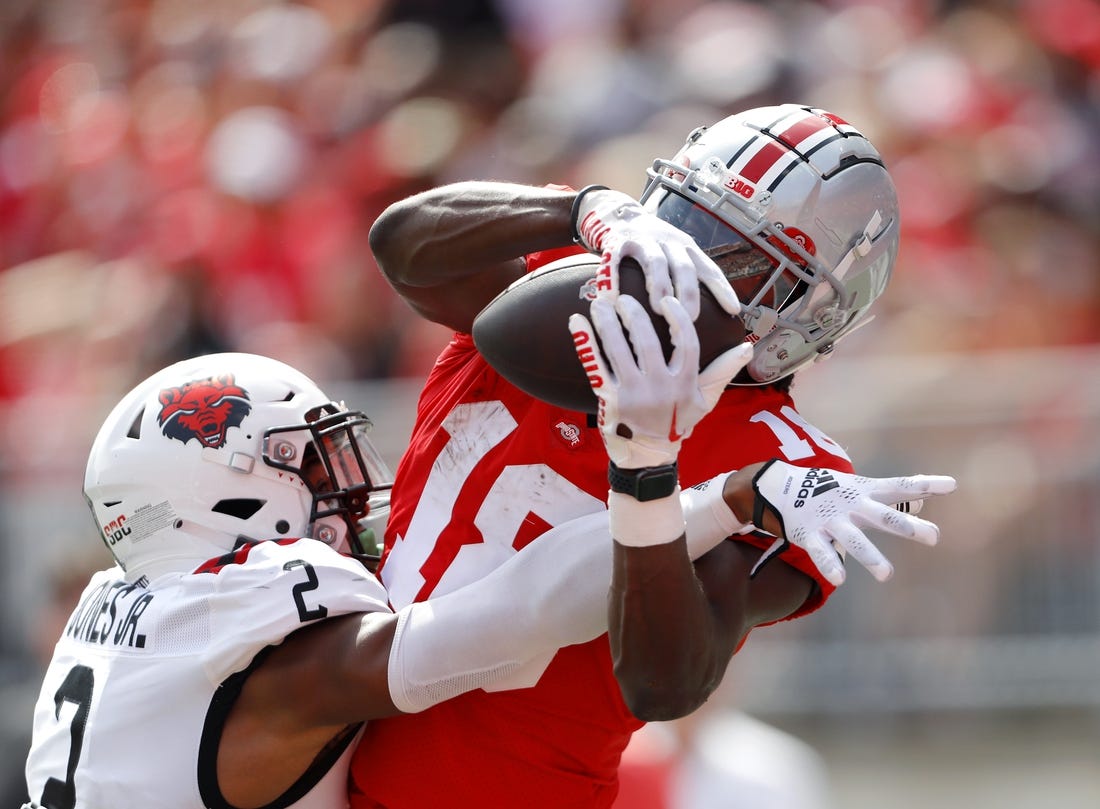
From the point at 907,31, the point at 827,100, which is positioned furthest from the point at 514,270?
the point at 907,31

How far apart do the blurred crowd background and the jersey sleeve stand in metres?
2.26

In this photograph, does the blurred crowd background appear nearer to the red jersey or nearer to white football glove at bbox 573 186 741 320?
the red jersey

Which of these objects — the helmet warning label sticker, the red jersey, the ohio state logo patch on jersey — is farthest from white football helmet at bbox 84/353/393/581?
the ohio state logo patch on jersey

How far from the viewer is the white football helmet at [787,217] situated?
10.0 feet

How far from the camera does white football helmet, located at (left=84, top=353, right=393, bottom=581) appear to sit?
10.9 ft

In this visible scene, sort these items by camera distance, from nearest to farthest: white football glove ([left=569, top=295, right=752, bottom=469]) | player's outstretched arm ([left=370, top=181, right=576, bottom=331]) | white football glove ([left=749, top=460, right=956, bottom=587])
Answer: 1. white football glove ([left=569, top=295, right=752, bottom=469])
2. white football glove ([left=749, top=460, right=956, bottom=587])
3. player's outstretched arm ([left=370, top=181, right=576, bottom=331])

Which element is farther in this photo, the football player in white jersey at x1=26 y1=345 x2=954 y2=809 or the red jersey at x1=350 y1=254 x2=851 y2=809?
the red jersey at x1=350 y1=254 x2=851 y2=809

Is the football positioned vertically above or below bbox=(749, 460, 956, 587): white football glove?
above

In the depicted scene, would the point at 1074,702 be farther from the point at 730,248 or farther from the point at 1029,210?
the point at 730,248

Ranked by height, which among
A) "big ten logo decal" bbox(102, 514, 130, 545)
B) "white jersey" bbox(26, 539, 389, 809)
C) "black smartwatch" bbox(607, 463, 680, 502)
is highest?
"black smartwatch" bbox(607, 463, 680, 502)

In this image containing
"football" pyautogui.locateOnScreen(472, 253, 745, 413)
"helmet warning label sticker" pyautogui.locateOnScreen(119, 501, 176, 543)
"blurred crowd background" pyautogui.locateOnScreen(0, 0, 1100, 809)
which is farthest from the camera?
"blurred crowd background" pyautogui.locateOnScreen(0, 0, 1100, 809)

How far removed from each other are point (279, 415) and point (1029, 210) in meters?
4.73

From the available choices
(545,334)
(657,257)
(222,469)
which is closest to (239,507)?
(222,469)

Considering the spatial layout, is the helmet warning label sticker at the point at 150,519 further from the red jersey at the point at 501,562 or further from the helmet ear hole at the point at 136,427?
the red jersey at the point at 501,562
